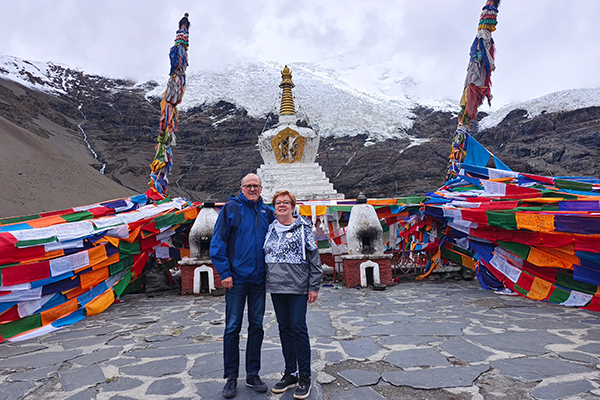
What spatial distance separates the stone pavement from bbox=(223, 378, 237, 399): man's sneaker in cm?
7

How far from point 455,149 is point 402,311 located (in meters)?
7.05

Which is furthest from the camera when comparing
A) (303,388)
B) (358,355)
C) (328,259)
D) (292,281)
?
(328,259)

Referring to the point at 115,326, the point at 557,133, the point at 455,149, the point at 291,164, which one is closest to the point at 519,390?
the point at 115,326

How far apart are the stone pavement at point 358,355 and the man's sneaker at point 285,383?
5 centimetres

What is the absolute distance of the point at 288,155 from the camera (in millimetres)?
17281

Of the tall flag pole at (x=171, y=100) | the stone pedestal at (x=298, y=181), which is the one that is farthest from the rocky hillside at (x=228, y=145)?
the tall flag pole at (x=171, y=100)

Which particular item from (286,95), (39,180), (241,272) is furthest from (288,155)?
(39,180)

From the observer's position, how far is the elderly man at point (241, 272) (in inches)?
101

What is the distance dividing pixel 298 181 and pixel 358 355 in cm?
1223

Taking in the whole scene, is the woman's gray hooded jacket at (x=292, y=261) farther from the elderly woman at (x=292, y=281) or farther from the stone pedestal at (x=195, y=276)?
the stone pedestal at (x=195, y=276)

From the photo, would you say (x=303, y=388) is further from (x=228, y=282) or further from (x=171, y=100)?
(x=171, y=100)

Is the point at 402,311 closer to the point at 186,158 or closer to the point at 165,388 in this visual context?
the point at 165,388

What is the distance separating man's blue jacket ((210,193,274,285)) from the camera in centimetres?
260

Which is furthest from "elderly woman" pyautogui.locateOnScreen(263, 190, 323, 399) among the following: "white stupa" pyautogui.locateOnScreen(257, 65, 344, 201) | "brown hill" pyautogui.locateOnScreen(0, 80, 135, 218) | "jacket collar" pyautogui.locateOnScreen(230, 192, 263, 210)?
"brown hill" pyautogui.locateOnScreen(0, 80, 135, 218)
